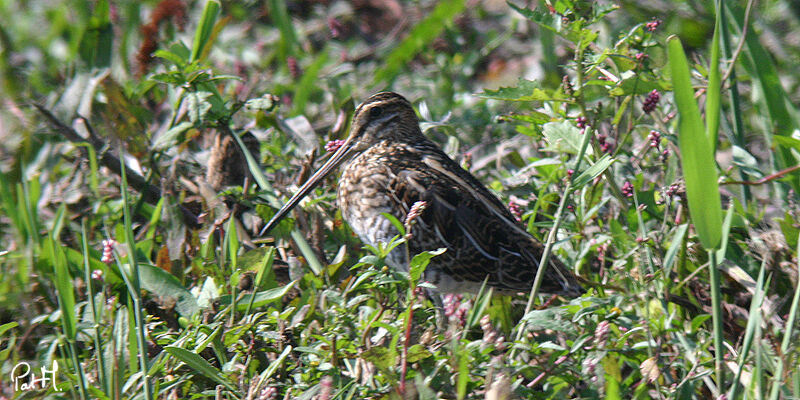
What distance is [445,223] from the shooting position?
9.29 feet

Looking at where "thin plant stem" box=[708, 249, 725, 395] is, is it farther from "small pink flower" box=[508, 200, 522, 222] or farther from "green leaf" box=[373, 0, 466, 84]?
"green leaf" box=[373, 0, 466, 84]

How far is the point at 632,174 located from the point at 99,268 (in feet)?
5.76

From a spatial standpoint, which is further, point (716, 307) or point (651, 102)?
point (651, 102)

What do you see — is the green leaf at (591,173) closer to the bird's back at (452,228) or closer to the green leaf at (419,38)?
the bird's back at (452,228)

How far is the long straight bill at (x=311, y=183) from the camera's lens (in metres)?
2.90

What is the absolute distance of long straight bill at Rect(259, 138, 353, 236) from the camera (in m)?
2.90

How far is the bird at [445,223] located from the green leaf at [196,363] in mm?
723

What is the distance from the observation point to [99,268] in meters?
2.72

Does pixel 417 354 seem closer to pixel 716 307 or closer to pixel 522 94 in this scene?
pixel 716 307

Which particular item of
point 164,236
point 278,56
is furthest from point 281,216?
point 278,56

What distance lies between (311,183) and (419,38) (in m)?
2.04

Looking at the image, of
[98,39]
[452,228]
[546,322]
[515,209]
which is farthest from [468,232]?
[98,39]

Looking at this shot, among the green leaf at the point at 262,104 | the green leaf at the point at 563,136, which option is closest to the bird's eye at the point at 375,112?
the green leaf at the point at 262,104

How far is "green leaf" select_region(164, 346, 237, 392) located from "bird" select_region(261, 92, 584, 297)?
2.37 ft
